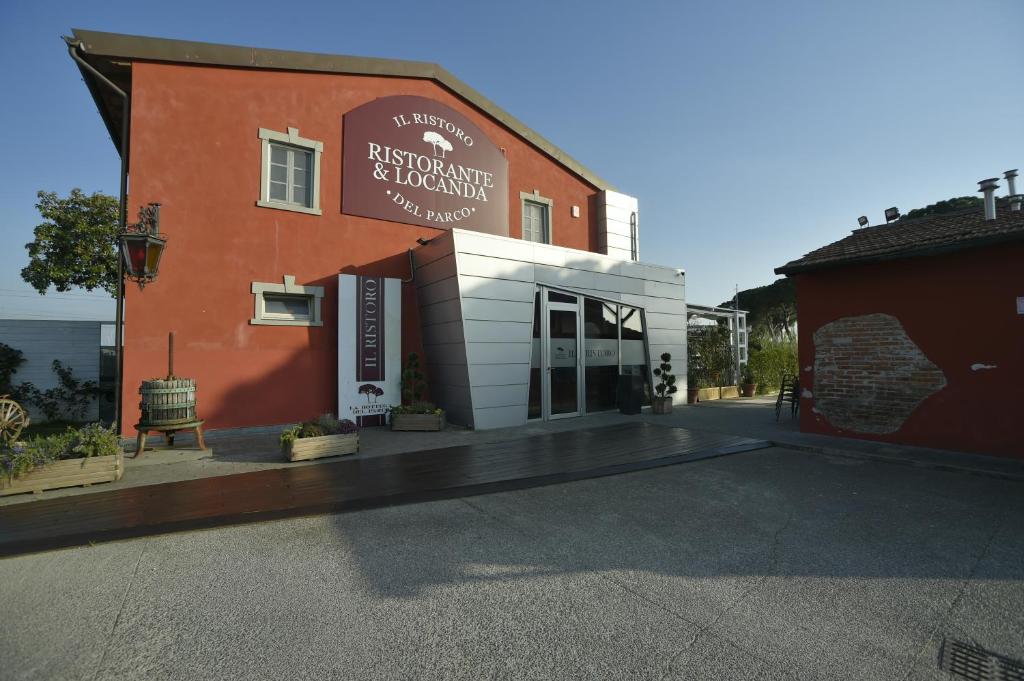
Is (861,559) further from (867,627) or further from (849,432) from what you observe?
(849,432)

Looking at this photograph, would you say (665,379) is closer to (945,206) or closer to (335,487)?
(335,487)

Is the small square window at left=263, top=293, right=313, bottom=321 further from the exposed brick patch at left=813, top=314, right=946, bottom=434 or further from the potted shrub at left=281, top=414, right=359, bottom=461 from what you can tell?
the exposed brick patch at left=813, top=314, right=946, bottom=434

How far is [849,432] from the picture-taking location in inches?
277

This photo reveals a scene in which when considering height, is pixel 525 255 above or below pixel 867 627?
above

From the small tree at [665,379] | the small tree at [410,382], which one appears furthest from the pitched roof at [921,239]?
the small tree at [410,382]

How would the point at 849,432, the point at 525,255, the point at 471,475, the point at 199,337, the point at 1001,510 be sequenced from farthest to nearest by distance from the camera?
the point at 525,255, the point at 199,337, the point at 849,432, the point at 471,475, the point at 1001,510

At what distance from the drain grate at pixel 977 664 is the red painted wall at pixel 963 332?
5159 mm

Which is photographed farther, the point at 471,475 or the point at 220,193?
the point at 220,193

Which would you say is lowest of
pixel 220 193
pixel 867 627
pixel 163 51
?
pixel 867 627

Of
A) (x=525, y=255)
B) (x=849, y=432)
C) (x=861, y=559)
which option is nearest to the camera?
(x=861, y=559)

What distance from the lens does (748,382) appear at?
47.5 feet

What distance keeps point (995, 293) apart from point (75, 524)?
32.5 feet

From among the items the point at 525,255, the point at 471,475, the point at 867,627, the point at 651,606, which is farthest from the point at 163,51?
the point at 867,627

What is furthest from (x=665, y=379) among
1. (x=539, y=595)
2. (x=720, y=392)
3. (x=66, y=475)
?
(x=66, y=475)
